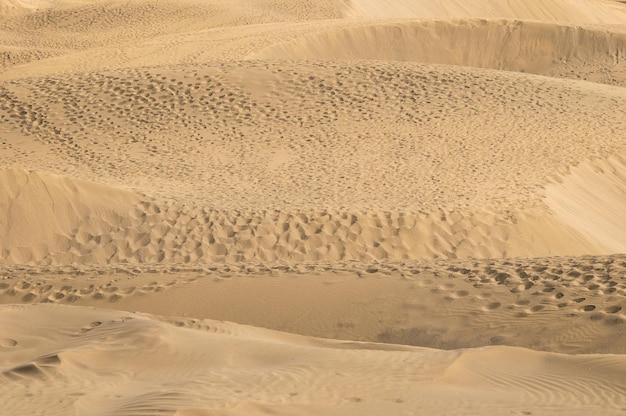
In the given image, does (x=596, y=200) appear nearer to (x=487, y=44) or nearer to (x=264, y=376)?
(x=264, y=376)

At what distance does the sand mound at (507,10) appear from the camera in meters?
38.0

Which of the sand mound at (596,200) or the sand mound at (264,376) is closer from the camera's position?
the sand mound at (264,376)

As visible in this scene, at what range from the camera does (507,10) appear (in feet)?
133

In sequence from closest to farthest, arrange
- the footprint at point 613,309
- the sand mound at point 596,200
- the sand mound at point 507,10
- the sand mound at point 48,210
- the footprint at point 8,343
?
the footprint at point 8,343 → the footprint at point 613,309 → the sand mound at point 48,210 → the sand mound at point 596,200 → the sand mound at point 507,10

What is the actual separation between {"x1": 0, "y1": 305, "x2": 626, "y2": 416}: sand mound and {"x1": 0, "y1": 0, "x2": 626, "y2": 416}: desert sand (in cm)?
2

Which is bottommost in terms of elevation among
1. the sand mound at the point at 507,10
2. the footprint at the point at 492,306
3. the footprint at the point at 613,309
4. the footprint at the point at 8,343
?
the footprint at the point at 8,343

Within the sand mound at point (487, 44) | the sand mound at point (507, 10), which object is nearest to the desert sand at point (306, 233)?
the sand mound at point (487, 44)

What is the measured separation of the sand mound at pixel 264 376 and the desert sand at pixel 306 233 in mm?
23

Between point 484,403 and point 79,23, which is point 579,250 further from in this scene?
point 79,23

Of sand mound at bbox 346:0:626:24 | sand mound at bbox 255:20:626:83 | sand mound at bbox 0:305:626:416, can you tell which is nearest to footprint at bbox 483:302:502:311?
sand mound at bbox 0:305:626:416

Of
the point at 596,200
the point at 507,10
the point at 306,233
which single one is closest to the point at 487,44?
the point at 596,200

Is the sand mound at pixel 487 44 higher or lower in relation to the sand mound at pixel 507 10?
lower

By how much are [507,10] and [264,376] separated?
120 ft

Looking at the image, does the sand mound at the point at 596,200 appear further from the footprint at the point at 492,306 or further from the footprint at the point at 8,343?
the footprint at the point at 8,343
